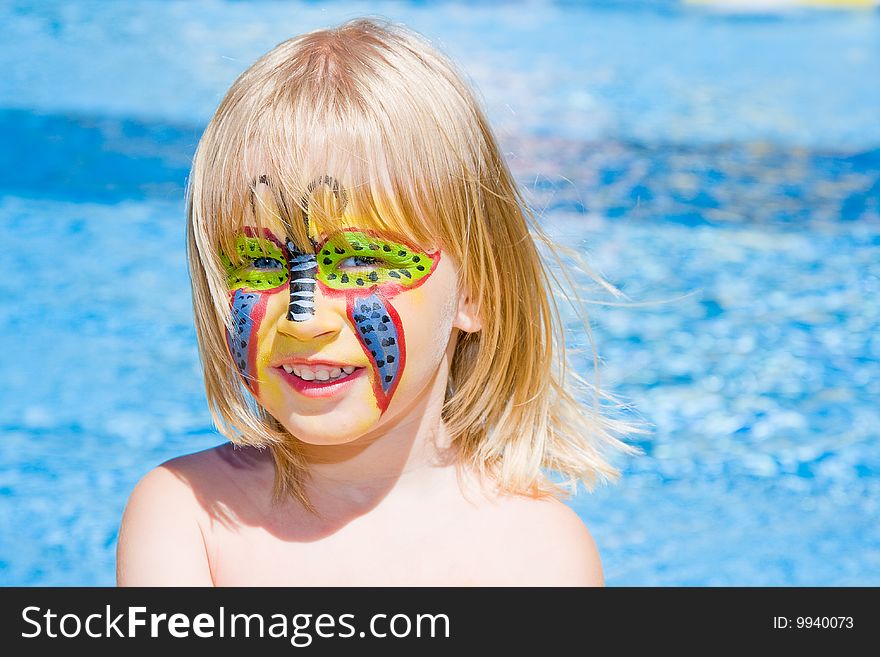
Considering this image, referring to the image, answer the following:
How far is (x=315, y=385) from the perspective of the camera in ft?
7.36

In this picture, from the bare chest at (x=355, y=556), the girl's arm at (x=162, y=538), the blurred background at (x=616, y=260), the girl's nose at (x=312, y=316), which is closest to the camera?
the girl's nose at (x=312, y=316)

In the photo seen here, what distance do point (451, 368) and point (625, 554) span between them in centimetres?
214

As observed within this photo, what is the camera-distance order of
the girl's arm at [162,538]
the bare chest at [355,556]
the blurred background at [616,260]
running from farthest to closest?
the blurred background at [616,260]
the bare chest at [355,556]
the girl's arm at [162,538]

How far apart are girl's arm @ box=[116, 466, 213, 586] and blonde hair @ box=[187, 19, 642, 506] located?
0.61 ft

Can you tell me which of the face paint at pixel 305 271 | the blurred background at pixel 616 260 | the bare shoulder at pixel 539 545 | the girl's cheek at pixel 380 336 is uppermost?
the blurred background at pixel 616 260

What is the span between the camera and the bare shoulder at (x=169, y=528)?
2.42 m

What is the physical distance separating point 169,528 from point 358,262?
2.42 feet

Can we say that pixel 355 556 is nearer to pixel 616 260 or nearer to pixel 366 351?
pixel 366 351

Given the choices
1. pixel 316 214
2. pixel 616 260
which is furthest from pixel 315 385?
pixel 616 260

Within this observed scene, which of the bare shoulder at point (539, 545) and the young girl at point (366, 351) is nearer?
the young girl at point (366, 351)

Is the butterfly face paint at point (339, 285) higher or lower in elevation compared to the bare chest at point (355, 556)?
higher

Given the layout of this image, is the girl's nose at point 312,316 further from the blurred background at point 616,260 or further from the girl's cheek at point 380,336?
the blurred background at point 616,260

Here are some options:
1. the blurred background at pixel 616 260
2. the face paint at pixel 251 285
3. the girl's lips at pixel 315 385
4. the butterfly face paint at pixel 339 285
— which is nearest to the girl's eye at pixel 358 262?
the butterfly face paint at pixel 339 285

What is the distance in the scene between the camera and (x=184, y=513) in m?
2.49
